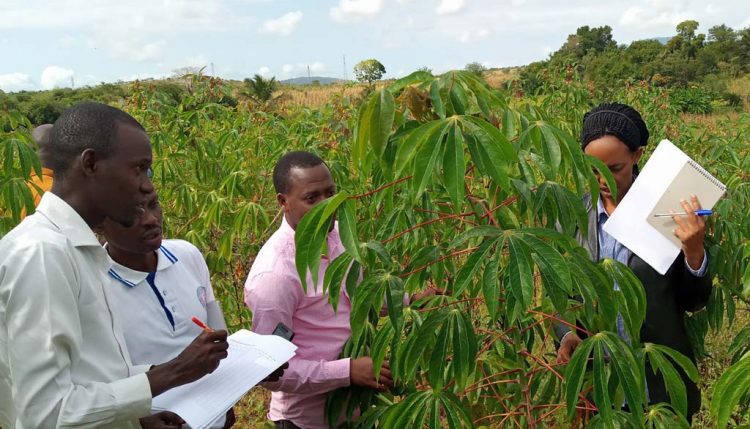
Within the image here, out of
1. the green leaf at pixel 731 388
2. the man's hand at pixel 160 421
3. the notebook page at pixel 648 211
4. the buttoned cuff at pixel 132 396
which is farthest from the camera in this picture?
the notebook page at pixel 648 211

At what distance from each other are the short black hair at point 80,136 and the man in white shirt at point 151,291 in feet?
0.45

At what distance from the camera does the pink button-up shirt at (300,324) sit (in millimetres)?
1566

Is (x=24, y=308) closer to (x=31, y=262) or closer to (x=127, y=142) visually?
(x=31, y=262)

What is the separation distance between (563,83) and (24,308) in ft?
13.4

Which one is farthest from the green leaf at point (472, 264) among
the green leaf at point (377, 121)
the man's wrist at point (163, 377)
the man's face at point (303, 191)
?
the man's face at point (303, 191)

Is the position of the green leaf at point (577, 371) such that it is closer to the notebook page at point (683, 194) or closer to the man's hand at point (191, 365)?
the notebook page at point (683, 194)

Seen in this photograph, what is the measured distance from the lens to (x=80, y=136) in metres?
1.13

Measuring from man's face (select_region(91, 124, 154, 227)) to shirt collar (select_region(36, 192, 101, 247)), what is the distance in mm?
47

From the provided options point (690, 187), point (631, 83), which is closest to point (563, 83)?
point (631, 83)

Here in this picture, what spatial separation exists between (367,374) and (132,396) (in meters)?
0.59

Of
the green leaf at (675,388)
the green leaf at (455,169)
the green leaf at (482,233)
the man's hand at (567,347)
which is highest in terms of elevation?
the green leaf at (455,169)

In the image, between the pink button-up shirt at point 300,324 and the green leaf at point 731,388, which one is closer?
the green leaf at point 731,388

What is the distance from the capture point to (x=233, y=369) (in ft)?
4.28

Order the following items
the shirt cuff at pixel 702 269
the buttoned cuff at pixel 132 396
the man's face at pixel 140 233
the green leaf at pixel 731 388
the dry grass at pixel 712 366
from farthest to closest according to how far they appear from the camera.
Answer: the dry grass at pixel 712 366 → the shirt cuff at pixel 702 269 → the man's face at pixel 140 233 → the buttoned cuff at pixel 132 396 → the green leaf at pixel 731 388
